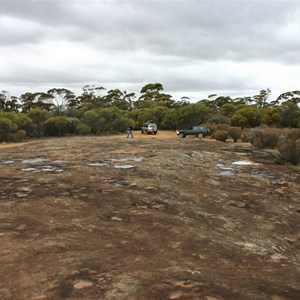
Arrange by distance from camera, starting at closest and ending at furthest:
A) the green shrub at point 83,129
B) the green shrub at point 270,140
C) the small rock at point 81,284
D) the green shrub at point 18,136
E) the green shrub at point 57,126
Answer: the small rock at point 81,284 < the green shrub at point 270,140 < the green shrub at point 18,136 < the green shrub at point 57,126 < the green shrub at point 83,129

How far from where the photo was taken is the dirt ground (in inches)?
154

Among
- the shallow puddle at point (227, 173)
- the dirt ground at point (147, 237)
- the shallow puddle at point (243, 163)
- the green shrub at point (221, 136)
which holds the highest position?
the dirt ground at point (147, 237)

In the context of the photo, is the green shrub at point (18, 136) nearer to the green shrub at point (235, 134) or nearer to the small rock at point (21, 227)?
the green shrub at point (235, 134)

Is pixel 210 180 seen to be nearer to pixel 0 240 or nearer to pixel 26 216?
pixel 26 216

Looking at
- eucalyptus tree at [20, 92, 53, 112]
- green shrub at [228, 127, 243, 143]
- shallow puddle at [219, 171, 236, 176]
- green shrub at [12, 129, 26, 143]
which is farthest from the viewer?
eucalyptus tree at [20, 92, 53, 112]

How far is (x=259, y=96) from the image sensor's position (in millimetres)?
79500

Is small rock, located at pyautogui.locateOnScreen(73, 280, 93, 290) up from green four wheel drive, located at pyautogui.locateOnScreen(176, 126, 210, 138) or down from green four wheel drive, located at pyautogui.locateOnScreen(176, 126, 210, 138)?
up

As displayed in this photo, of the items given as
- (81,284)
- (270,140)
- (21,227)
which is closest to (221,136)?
(270,140)

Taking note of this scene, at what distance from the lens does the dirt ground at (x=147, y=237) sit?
3.91 m

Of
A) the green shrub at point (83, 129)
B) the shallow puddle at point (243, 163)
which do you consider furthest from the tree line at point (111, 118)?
the shallow puddle at point (243, 163)

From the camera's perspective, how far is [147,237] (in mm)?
5898

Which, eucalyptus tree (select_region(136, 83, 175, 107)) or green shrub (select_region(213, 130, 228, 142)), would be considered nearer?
green shrub (select_region(213, 130, 228, 142))

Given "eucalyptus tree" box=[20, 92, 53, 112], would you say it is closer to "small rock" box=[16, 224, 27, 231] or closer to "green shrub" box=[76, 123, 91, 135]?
"green shrub" box=[76, 123, 91, 135]

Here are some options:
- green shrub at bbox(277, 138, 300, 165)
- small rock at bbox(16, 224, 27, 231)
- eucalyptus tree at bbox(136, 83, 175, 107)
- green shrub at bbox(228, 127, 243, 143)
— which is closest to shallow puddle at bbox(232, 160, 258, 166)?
green shrub at bbox(277, 138, 300, 165)
